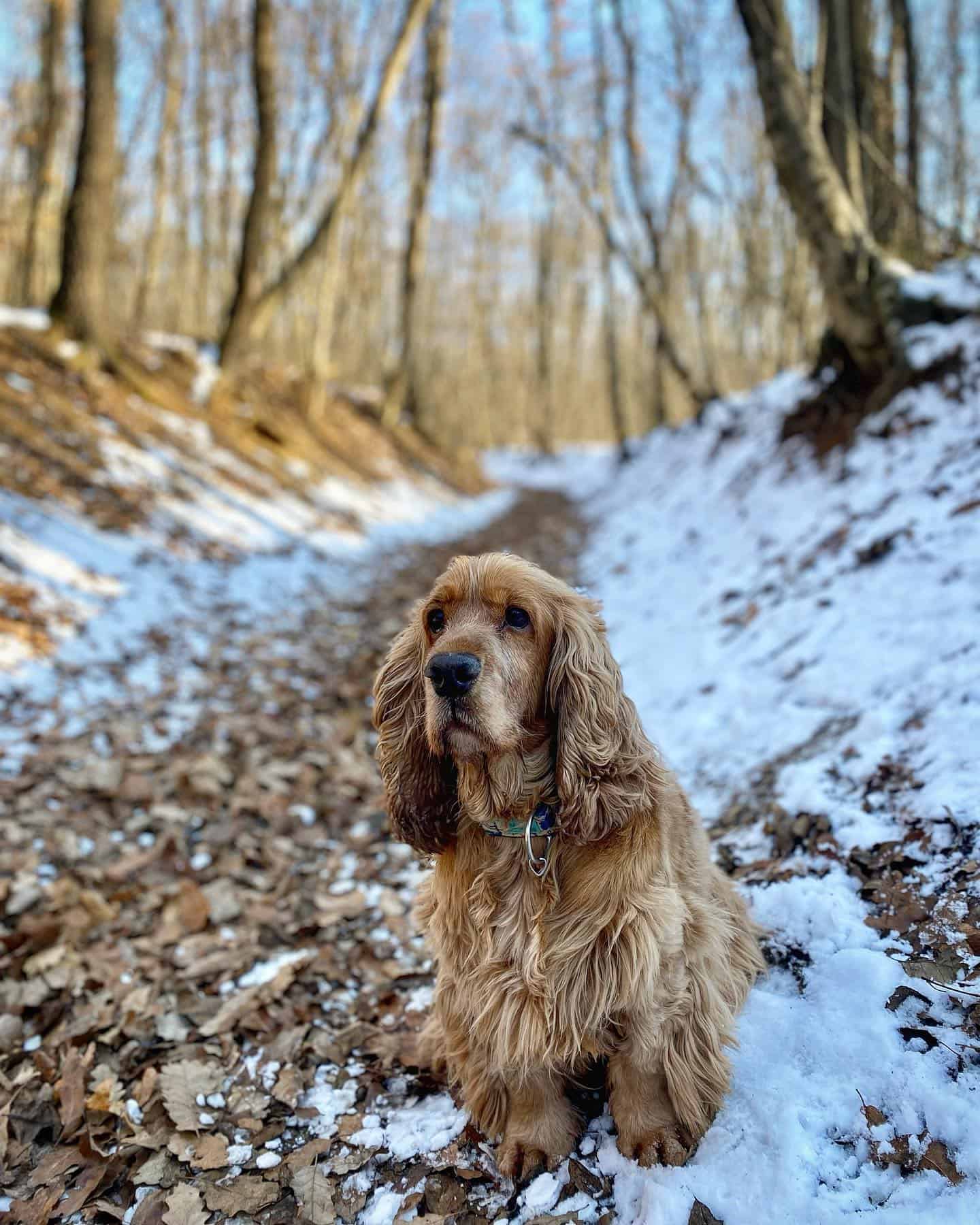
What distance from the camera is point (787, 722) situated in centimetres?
436

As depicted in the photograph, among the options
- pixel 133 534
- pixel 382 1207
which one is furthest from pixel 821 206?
pixel 382 1207

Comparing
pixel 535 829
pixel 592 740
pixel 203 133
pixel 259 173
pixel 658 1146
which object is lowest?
pixel 658 1146

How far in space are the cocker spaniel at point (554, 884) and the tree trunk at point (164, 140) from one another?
74.1 feet

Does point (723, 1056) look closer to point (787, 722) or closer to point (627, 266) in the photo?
point (787, 722)

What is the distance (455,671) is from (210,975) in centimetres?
229

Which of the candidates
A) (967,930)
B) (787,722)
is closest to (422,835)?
(967,930)

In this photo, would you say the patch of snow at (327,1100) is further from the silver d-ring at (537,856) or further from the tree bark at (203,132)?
the tree bark at (203,132)

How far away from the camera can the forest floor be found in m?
2.37

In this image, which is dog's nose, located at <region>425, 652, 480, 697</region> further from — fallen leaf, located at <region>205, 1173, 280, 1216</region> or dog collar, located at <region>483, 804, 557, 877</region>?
fallen leaf, located at <region>205, 1173, 280, 1216</region>

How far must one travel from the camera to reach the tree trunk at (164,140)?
68.1 ft

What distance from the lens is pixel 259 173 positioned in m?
13.6

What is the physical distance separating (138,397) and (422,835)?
37.9 ft

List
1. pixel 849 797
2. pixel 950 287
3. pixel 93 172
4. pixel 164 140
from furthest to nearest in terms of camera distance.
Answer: pixel 164 140
pixel 93 172
pixel 950 287
pixel 849 797

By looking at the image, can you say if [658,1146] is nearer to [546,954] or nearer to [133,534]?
[546,954]
